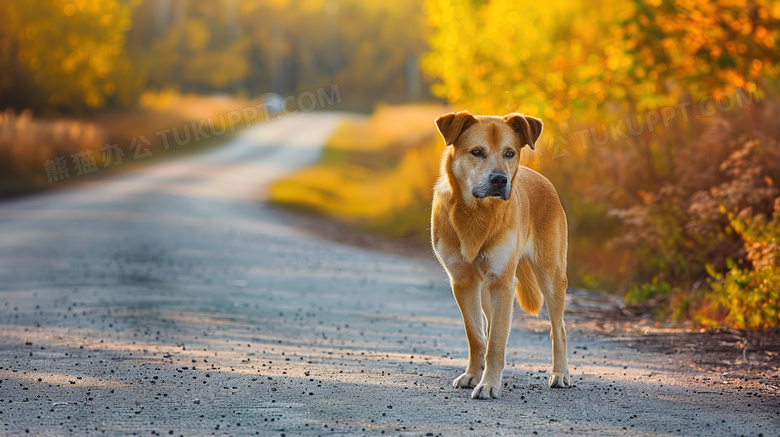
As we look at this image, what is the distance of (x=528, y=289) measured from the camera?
301 inches

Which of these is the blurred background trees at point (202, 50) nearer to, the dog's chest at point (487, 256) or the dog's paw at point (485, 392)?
the dog's chest at point (487, 256)

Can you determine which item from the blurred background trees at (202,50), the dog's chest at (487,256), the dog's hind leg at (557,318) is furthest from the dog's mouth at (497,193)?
the blurred background trees at (202,50)

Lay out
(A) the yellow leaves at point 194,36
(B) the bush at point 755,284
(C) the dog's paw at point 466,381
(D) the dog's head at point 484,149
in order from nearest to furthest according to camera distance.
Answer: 1. (D) the dog's head at point 484,149
2. (C) the dog's paw at point 466,381
3. (B) the bush at point 755,284
4. (A) the yellow leaves at point 194,36

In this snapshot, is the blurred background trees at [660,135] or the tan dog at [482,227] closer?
the tan dog at [482,227]

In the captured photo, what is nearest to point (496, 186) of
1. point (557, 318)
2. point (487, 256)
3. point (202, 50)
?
point (487, 256)

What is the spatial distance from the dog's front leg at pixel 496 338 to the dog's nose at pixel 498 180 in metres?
0.66

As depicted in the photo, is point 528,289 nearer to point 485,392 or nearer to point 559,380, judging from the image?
point 559,380

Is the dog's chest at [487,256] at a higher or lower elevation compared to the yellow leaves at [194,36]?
lower

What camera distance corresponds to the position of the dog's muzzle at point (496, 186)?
6457 mm

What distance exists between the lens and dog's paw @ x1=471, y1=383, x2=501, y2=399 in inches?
252

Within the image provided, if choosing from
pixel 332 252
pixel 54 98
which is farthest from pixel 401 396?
pixel 54 98

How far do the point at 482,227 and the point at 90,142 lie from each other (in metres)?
27.8

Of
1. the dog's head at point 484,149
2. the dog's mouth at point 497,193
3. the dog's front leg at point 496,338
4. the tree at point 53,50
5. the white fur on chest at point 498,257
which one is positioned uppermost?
the tree at point 53,50

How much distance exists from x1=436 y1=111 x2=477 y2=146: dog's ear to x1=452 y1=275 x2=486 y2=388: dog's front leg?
3.20ft
